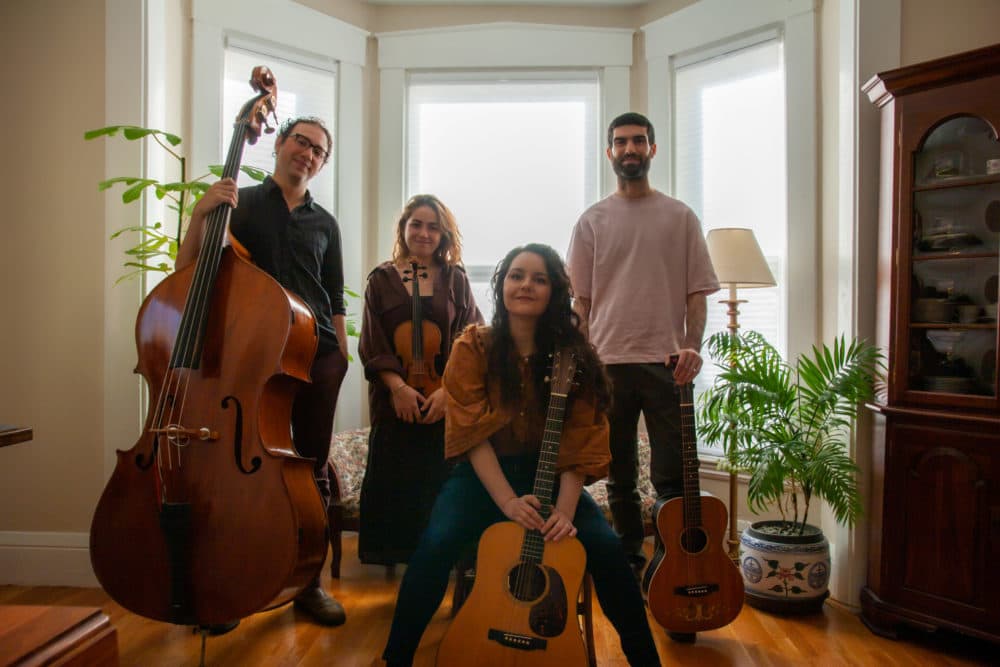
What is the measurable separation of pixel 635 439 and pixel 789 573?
0.70 meters

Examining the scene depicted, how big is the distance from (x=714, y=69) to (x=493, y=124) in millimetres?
1129

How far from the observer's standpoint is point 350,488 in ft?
9.82

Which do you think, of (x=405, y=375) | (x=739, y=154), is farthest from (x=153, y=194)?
(x=739, y=154)

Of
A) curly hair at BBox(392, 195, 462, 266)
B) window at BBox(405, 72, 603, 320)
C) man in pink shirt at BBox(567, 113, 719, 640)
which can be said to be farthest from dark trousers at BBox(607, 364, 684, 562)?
window at BBox(405, 72, 603, 320)

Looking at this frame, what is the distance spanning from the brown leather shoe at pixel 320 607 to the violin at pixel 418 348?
76cm

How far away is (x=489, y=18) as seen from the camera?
3770 millimetres

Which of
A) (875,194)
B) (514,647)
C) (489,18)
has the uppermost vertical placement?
(489,18)

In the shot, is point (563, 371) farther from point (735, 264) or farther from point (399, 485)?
point (735, 264)

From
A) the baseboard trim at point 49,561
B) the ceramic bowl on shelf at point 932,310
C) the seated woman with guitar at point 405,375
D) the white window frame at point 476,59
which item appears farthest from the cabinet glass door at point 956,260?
the baseboard trim at point 49,561

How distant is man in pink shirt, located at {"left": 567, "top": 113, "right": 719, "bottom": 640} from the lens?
2.31 metres

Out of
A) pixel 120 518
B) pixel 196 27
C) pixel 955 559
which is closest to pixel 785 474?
pixel 955 559

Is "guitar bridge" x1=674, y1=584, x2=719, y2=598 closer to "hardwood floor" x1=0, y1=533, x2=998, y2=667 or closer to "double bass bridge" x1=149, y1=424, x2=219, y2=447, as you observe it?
"hardwood floor" x1=0, y1=533, x2=998, y2=667

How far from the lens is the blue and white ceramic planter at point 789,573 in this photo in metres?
2.44

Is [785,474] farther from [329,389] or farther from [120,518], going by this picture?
[120,518]
